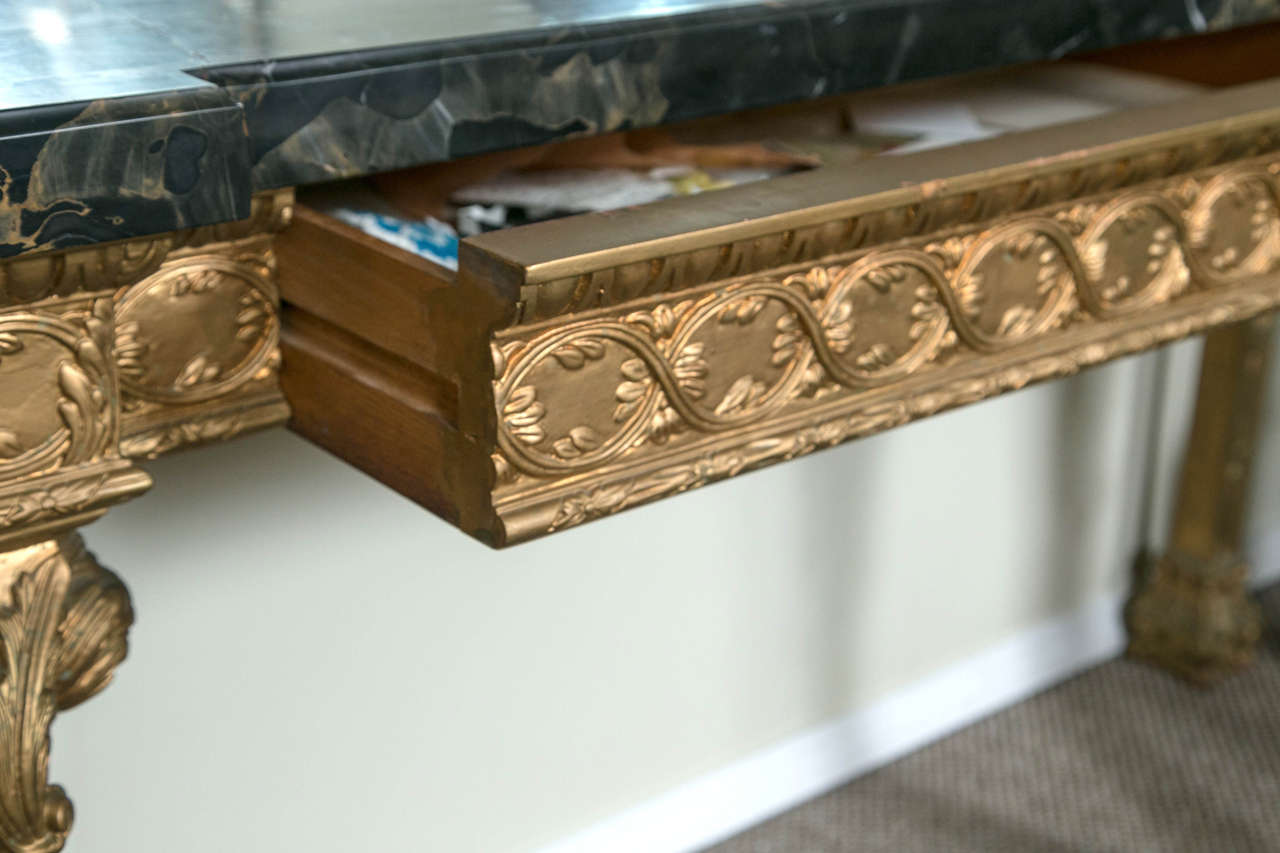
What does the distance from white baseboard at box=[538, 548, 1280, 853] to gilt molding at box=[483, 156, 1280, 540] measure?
72 cm

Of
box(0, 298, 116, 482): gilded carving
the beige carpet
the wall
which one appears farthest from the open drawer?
the beige carpet

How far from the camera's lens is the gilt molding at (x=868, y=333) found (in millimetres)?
588

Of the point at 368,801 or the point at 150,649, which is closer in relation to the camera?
the point at 150,649

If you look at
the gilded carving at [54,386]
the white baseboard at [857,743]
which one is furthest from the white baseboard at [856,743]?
the gilded carving at [54,386]

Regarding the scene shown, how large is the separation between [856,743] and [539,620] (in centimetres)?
47

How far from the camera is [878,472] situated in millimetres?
1438

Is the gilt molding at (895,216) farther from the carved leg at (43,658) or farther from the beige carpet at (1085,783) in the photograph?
the beige carpet at (1085,783)

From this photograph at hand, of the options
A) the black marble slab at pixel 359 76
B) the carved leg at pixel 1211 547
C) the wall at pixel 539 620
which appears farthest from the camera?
the carved leg at pixel 1211 547

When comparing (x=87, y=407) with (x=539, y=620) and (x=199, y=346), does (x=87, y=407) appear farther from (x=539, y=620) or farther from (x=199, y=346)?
(x=539, y=620)

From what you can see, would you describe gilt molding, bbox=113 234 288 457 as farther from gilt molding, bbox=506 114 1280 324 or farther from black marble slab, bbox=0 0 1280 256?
gilt molding, bbox=506 114 1280 324

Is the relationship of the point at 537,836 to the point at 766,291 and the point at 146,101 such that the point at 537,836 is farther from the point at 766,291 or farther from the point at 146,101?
the point at 146,101

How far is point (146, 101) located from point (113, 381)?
0.39ft

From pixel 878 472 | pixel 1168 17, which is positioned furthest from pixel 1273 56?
pixel 878 472

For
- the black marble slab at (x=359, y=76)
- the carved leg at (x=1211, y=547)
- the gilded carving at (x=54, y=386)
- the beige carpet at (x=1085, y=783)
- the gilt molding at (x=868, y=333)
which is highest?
the black marble slab at (x=359, y=76)
